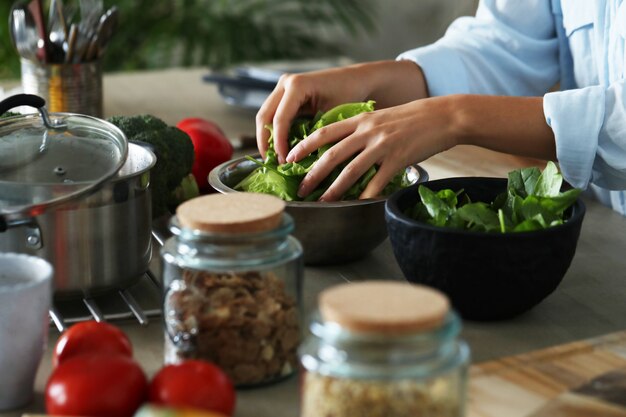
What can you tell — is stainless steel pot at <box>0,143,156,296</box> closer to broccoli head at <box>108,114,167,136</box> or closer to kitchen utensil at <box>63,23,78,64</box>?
broccoli head at <box>108,114,167,136</box>

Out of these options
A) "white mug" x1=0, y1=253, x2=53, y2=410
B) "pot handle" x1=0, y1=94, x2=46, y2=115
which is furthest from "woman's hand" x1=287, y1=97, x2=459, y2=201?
"white mug" x1=0, y1=253, x2=53, y2=410

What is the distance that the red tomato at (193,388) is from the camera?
30.0 inches

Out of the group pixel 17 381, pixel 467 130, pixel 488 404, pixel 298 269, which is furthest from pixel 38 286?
pixel 467 130

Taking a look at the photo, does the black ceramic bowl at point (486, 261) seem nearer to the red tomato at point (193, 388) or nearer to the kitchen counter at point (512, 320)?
the kitchen counter at point (512, 320)

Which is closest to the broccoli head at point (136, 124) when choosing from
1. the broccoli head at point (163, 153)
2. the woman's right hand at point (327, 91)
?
the broccoli head at point (163, 153)

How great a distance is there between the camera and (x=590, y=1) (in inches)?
65.7

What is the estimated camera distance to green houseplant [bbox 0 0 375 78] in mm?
4070

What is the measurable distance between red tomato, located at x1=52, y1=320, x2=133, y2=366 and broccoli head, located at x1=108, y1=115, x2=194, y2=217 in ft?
1.52

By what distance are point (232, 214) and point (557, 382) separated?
1.18 ft

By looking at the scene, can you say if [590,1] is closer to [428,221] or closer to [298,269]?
[428,221]

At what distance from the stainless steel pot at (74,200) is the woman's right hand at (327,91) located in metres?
0.27

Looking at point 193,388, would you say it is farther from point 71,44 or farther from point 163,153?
point 71,44

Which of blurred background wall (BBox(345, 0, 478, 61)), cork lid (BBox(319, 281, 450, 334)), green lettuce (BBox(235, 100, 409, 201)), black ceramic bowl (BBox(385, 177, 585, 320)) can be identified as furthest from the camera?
blurred background wall (BBox(345, 0, 478, 61))

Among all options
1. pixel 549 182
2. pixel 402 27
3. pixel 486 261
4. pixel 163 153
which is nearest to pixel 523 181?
pixel 549 182
